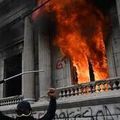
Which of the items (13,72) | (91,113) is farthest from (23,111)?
(13,72)

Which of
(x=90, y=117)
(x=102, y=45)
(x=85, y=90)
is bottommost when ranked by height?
(x=90, y=117)

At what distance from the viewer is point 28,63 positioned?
48.5 feet

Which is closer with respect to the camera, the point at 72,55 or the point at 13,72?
the point at 72,55

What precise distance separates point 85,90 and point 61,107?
1187 mm

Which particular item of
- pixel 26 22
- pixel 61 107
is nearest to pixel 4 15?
Answer: pixel 26 22

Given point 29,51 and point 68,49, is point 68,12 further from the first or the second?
point 29,51

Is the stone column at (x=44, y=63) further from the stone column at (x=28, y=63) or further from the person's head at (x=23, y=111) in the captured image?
the person's head at (x=23, y=111)

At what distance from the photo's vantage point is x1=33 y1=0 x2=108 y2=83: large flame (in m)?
13.1

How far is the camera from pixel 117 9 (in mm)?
11742

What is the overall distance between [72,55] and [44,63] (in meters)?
1.38

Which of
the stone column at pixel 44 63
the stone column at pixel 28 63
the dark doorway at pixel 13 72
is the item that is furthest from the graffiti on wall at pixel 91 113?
the dark doorway at pixel 13 72

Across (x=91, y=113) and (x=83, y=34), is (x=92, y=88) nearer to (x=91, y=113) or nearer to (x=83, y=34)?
(x=91, y=113)

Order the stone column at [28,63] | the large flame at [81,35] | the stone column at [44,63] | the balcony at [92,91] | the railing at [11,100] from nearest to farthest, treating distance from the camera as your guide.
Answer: the balcony at [92,91] → the large flame at [81,35] → the stone column at [44,63] → the stone column at [28,63] → the railing at [11,100]

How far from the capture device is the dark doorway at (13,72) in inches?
706
